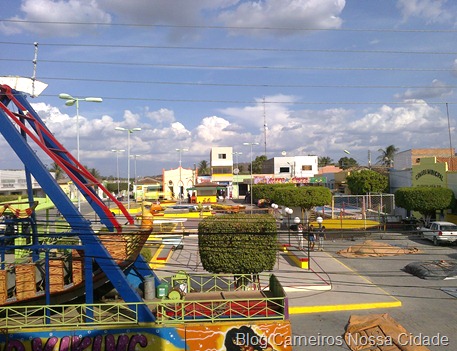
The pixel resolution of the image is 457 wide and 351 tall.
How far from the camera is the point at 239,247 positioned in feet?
53.8

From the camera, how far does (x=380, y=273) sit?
21562mm

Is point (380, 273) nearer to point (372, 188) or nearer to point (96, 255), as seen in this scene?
point (96, 255)

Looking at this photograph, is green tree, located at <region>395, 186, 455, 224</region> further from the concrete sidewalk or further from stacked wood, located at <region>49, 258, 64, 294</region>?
stacked wood, located at <region>49, 258, 64, 294</region>

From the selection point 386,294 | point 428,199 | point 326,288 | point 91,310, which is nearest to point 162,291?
point 91,310

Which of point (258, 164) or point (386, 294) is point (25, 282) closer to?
point (386, 294)

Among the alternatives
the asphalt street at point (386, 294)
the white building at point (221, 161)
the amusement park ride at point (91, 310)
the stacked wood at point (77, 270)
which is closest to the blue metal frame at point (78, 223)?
the amusement park ride at point (91, 310)

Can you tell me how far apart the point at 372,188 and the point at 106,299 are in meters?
40.4

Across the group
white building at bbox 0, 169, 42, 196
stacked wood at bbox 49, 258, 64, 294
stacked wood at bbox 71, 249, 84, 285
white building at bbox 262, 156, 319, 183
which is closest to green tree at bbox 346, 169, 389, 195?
white building at bbox 262, 156, 319, 183

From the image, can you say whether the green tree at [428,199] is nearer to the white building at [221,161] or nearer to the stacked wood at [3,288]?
the stacked wood at [3,288]

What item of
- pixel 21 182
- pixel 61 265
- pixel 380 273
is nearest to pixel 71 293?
pixel 61 265

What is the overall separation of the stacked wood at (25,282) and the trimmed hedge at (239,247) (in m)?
6.59

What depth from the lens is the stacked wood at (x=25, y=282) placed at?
39.3 ft

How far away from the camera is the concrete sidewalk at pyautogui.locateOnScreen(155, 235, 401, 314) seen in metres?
15.9

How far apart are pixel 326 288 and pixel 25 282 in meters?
12.3
